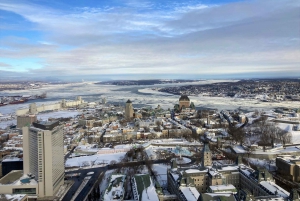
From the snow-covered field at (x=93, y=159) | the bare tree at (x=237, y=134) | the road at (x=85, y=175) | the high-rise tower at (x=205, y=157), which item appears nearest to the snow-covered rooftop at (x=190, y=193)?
the high-rise tower at (x=205, y=157)

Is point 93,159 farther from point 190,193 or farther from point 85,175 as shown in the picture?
point 190,193

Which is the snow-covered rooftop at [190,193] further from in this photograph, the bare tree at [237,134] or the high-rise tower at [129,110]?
the high-rise tower at [129,110]

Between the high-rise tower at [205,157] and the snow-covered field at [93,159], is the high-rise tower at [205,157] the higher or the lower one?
the higher one

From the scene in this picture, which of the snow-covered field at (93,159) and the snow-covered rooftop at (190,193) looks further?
the snow-covered field at (93,159)

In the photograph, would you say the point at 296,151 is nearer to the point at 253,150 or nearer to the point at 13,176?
the point at 253,150

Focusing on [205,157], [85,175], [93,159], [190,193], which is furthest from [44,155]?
[205,157]

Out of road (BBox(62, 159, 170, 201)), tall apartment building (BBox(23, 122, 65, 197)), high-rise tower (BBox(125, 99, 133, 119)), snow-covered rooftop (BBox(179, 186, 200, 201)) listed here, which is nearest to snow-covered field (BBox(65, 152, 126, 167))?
road (BBox(62, 159, 170, 201))
